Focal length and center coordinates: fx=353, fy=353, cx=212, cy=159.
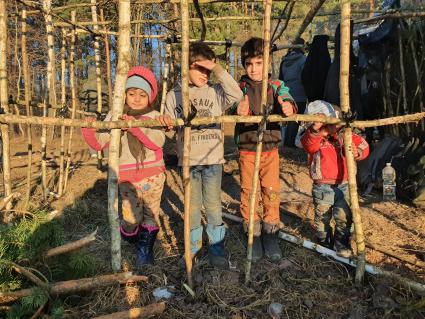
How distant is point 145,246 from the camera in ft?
9.33

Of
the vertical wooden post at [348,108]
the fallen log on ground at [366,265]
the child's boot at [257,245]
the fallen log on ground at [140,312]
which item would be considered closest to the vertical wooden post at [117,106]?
the fallen log on ground at [140,312]

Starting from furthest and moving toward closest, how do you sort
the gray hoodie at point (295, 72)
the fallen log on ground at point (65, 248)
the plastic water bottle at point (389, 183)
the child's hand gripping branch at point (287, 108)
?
the gray hoodie at point (295, 72)
the plastic water bottle at point (389, 183)
the child's hand gripping branch at point (287, 108)
the fallen log on ground at point (65, 248)

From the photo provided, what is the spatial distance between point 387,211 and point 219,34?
632 cm

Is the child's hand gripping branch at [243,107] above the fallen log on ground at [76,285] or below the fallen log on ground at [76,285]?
above

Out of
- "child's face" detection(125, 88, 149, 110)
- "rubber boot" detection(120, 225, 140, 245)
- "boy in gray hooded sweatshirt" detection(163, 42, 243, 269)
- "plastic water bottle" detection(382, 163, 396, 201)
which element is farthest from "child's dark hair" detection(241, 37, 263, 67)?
"plastic water bottle" detection(382, 163, 396, 201)

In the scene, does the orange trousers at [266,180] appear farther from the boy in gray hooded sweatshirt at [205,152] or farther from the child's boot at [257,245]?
the boy in gray hooded sweatshirt at [205,152]

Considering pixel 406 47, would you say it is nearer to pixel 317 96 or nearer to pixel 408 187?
pixel 317 96

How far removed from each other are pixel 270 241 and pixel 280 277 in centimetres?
36

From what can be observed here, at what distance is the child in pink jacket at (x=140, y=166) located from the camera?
2.78 metres

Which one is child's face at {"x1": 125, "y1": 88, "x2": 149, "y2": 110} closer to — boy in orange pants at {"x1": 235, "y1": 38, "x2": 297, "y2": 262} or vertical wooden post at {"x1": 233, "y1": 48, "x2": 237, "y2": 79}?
boy in orange pants at {"x1": 235, "y1": 38, "x2": 297, "y2": 262}

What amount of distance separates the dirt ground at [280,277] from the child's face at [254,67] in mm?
1449

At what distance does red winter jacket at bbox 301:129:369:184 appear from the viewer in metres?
2.84

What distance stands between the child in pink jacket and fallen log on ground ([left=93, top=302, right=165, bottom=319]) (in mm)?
803

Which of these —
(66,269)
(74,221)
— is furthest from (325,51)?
(66,269)
